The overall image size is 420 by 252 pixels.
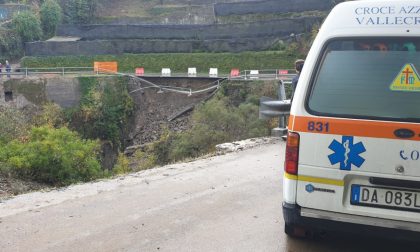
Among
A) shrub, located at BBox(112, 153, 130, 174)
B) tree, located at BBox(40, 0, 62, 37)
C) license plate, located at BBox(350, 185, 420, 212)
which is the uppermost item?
tree, located at BBox(40, 0, 62, 37)

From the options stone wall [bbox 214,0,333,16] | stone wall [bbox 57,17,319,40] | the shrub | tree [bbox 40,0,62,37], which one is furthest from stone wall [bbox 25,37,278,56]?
the shrub

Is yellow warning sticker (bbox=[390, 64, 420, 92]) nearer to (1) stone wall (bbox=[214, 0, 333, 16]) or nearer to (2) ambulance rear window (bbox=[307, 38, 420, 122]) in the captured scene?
(2) ambulance rear window (bbox=[307, 38, 420, 122])

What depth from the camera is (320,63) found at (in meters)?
3.90

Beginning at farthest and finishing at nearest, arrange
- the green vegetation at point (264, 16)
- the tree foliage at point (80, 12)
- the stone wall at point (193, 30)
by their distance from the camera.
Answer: the tree foliage at point (80, 12), the green vegetation at point (264, 16), the stone wall at point (193, 30)

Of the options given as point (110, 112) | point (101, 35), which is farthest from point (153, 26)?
point (110, 112)

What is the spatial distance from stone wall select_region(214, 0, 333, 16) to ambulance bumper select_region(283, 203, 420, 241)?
45429mm

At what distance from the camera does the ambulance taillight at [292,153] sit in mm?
3928

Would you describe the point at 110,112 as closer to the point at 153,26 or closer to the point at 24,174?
the point at 153,26

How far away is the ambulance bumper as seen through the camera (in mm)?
3713

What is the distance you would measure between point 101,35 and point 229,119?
108 ft

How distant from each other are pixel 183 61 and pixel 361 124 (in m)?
40.5

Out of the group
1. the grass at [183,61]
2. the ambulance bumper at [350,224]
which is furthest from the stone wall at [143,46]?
the ambulance bumper at [350,224]

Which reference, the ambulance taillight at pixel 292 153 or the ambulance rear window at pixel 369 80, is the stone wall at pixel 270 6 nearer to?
the ambulance rear window at pixel 369 80

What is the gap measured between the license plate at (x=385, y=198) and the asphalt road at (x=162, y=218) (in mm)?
988
